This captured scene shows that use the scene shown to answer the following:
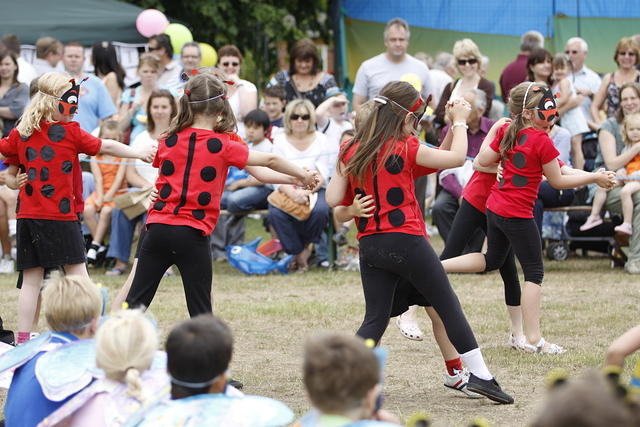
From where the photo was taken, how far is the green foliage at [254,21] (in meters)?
18.7

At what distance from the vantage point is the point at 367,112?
17.6ft

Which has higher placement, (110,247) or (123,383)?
(123,383)

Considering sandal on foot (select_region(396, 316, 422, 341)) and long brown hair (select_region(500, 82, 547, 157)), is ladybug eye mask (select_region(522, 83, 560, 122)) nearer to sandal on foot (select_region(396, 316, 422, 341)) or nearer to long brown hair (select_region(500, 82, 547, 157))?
long brown hair (select_region(500, 82, 547, 157))

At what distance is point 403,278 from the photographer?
5383mm

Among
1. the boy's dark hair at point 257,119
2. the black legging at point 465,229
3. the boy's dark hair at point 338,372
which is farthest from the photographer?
the boy's dark hair at point 257,119

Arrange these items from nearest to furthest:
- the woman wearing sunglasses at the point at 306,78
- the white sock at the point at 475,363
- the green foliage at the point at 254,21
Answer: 1. the white sock at the point at 475,363
2. the woman wearing sunglasses at the point at 306,78
3. the green foliage at the point at 254,21

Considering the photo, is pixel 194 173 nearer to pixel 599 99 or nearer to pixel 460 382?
pixel 460 382

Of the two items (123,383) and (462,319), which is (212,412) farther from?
(462,319)

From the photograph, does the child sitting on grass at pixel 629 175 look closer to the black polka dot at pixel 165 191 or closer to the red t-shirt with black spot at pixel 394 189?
the red t-shirt with black spot at pixel 394 189

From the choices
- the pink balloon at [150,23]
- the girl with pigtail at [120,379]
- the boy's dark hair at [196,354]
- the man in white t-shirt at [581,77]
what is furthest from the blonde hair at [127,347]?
the pink balloon at [150,23]

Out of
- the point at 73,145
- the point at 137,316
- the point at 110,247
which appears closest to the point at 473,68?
the point at 110,247

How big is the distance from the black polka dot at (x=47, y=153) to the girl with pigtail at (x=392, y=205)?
2.05 metres

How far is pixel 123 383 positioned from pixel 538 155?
352 centimetres

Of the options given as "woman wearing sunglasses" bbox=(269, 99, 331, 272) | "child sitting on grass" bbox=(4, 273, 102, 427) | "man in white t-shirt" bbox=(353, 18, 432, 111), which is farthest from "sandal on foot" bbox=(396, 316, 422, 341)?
"man in white t-shirt" bbox=(353, 18, 432, 111)
